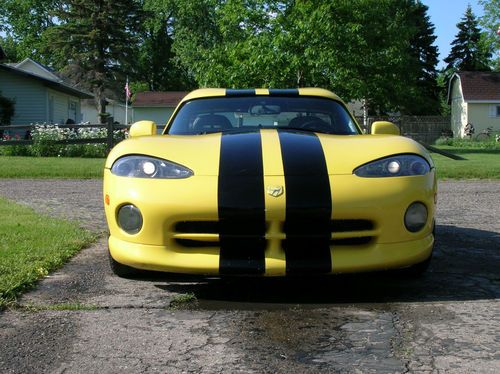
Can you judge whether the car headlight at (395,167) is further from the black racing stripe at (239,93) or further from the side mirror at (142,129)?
the side mirror at (142,129)

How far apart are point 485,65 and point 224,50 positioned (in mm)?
53556

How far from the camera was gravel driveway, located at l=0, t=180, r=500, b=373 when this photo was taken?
2.61 meters

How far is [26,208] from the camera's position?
297 inches

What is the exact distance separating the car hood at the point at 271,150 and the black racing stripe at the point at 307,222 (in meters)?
0.08

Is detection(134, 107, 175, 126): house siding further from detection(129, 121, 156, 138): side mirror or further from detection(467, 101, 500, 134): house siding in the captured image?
detection(129, 121, 156, 138): side mirror

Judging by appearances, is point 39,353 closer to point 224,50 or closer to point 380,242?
point 380,242

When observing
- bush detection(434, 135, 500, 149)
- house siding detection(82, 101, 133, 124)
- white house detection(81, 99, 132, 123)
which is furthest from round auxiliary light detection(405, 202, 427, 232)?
house siding detection(82, 101, 133, 124)

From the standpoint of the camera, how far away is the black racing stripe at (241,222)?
10.9ft

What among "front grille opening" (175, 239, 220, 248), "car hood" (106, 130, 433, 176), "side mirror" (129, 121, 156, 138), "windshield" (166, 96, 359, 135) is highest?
"windshield" (166, 96, 359, 135)

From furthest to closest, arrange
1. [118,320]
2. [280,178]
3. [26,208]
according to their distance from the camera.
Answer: [26,208], [280,178], [118,320]

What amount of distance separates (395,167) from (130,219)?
159 centimetres

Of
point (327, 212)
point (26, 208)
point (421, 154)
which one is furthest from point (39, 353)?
point (26, 208)

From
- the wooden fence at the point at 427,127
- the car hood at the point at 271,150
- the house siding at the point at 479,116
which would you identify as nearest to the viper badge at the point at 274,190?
the car hood at the point at 271,150

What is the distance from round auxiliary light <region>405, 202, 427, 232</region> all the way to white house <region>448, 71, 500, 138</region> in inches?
1878
